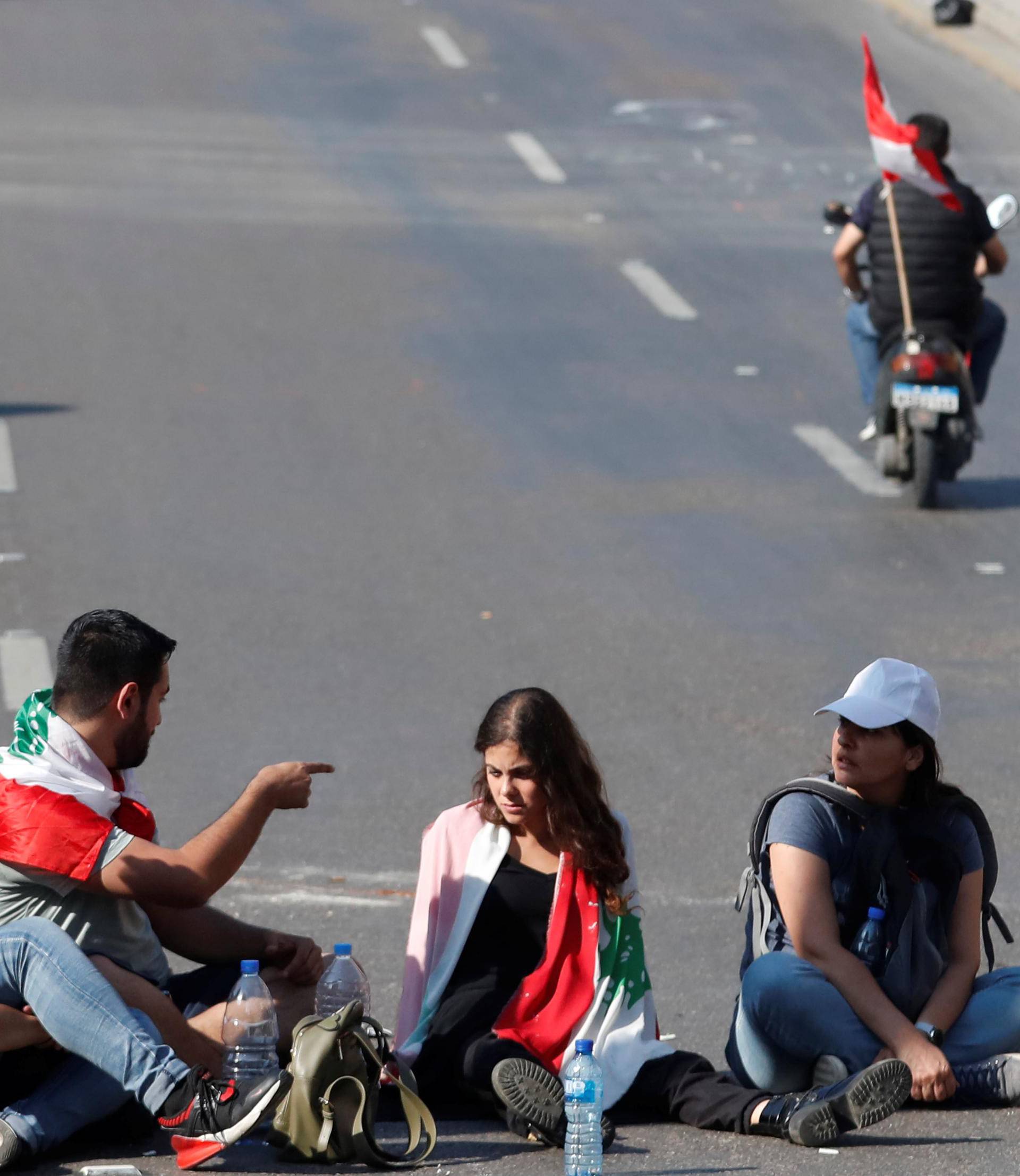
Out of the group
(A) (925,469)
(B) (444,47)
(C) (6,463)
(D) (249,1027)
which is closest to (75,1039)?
(D) (249,1027)

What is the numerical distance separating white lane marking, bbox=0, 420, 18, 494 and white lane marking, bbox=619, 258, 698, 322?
5404mm

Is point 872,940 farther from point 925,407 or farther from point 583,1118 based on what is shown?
point 925,407

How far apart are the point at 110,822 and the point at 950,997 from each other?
217 cm

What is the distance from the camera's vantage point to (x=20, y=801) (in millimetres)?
5270

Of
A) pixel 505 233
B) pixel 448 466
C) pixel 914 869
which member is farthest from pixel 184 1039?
pixel 505 233

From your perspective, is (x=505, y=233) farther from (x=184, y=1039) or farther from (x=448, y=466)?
(x=184, y=1039)

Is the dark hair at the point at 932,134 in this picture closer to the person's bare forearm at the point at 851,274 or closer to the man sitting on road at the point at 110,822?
the person's bare forearm at the point at 851,274

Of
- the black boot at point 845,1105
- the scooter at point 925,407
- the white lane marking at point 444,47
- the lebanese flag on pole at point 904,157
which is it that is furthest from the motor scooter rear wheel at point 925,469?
the white lane marking at point 444,47

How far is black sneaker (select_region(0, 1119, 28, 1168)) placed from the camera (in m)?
4.99

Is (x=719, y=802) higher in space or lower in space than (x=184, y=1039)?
→ lower

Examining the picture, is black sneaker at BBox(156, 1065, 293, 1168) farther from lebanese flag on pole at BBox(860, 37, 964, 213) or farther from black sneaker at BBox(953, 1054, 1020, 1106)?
lebanese flag on pole at BBox(860, 37, 964, 213)

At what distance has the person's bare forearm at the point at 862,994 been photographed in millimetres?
5613

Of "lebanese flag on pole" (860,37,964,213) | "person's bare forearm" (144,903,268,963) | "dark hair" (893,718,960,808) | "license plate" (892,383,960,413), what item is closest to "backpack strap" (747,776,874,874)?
"dark hair" (893,718,960,808)

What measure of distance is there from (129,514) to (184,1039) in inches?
309
